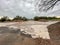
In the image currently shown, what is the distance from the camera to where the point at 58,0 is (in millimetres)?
15367

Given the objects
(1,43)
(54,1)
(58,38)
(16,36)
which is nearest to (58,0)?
(54,1)

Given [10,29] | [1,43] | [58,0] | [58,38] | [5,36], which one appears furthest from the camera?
[58,0]

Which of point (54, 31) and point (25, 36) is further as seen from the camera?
point (54, 31)

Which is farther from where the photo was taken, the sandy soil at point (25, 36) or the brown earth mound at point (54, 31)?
the brown earth mound at point (54, 31)

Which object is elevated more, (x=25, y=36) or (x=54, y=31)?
(x=25, y=36)

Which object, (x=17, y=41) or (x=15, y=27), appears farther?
(x=15, y=27)

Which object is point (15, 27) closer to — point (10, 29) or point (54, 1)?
point (10, 29)

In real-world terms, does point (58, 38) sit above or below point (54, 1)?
below

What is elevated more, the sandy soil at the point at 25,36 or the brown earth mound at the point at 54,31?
the sandy soil at the point at 25,36

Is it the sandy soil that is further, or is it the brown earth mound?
the brown earth mound

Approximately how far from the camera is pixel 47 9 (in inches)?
608

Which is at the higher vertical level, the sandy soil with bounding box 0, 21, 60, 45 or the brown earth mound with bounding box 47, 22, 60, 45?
the sandy soil with bounding box 0, 21, 60, 45

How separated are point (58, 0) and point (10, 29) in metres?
3.96

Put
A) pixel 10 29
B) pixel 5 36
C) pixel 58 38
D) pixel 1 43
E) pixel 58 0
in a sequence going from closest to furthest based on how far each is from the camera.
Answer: pixel 1 43 → pixel 5 36 → pixel 58 38 → pixel 10 29 → pixel 58 0
